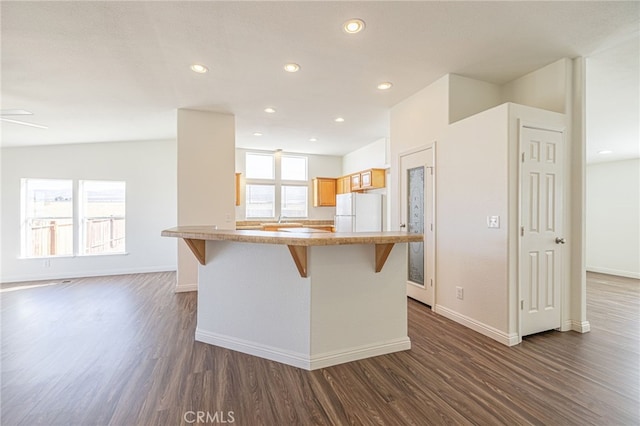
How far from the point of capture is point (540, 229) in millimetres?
2803

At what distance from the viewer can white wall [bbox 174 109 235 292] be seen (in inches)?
172

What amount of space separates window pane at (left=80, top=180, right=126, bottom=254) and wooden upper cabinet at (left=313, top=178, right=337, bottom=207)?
4363mm

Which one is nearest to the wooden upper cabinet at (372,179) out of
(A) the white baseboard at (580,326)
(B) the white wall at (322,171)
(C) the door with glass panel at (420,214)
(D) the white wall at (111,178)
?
(B) the white wall at (322,171)

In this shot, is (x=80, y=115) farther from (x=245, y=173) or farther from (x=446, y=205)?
(x=446, y=205)

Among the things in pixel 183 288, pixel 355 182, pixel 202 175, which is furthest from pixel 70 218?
pixel 355 182

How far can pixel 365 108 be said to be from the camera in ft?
14.1

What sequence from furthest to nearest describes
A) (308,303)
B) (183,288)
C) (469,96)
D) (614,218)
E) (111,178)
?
(614,218) → (111,178) → (183,288) → (469,96) → (308,303)

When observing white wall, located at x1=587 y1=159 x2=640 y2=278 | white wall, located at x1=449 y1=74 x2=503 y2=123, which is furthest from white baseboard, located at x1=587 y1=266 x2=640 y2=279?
white wall, located at x1=449 y1=74 x2=503 y2=123

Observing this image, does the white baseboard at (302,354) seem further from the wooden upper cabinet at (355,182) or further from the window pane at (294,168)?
the window pane at (294,168)

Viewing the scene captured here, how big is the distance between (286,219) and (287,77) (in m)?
4.65

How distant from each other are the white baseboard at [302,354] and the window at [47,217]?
4.84m

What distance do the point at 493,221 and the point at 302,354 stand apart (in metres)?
2.22

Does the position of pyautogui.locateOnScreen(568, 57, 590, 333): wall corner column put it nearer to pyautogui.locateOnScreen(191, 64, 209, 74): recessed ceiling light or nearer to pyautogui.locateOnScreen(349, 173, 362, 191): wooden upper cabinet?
pyautogui.locateOnScreen(191, 64, 209, 74): recessed ceiling light

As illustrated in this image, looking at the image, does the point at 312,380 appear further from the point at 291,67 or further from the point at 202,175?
the point at 202,175
